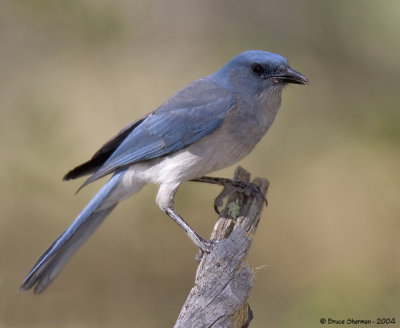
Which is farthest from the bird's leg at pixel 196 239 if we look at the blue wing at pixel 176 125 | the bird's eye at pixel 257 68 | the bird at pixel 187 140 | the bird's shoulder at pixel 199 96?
the bird's eye at pixel 257 68

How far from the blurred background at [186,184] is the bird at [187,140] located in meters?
1.07

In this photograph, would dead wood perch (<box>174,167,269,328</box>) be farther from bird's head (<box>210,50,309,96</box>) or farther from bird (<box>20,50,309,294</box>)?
bird's head (<box>210,50,309,96</box>)

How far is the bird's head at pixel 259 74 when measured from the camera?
413cm

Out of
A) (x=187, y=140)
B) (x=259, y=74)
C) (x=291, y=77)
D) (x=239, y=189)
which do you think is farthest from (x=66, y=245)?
(x=291, y=77)

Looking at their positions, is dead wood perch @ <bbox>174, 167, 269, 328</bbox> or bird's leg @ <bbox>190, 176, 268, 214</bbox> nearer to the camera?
dead wood perch @ <bbox>174, 167, 269, 328</bbox>

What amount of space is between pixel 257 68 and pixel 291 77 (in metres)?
0.26

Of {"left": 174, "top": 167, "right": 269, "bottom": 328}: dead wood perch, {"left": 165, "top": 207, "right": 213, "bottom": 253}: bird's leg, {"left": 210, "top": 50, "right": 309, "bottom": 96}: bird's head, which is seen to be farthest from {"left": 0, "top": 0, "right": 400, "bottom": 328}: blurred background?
{"left": 174, "top": 167, "right": 269, "bottom": 328}: dead wood perch

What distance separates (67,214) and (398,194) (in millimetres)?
2863

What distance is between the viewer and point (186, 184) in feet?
17.4

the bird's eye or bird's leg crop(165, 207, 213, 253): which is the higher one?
the bird's eye

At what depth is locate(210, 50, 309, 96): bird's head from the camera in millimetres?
4129

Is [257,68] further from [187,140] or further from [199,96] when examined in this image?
[187,140]

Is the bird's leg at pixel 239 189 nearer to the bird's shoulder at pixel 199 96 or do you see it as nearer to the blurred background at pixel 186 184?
the bird's shoulder at pixel 199 96

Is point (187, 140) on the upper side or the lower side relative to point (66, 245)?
upper
